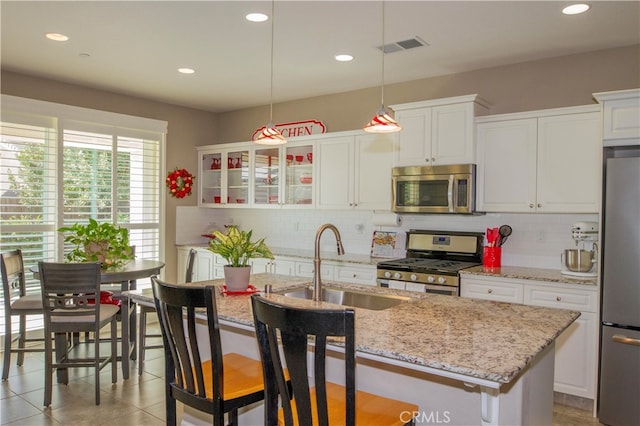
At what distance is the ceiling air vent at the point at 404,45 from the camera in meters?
3.58

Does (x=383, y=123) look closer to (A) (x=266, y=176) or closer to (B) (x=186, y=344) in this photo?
(B) (x=186, y=344)

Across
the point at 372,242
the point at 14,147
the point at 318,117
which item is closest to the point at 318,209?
the point at 372,242

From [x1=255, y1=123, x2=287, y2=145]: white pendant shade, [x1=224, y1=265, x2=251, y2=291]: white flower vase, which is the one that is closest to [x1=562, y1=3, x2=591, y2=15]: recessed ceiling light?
[x1=255, y1=123, x2=287, y2=145]: white pendant shade

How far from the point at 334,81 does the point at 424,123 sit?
1.11m

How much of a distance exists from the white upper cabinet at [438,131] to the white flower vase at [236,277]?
2.32 metres

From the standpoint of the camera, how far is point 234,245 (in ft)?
8.25

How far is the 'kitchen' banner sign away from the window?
5.18 ft

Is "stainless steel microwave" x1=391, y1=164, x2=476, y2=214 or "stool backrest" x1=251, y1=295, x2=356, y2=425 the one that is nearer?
"stool backrest" x1=251, y1=295, x2=356, y2=425

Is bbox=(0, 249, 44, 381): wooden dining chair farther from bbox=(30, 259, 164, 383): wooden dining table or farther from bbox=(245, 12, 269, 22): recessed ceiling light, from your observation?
bbox=(245, 12, 269, 22): recessed ceiling light

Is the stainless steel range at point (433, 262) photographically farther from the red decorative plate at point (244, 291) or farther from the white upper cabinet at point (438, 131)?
the red decorative plate at point (244, 291)

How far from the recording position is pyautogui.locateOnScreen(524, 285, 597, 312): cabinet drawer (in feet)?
10.8

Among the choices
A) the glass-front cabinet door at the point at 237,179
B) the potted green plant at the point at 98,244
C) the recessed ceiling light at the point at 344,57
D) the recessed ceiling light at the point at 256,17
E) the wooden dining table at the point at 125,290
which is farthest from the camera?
the glass-front cabinet door at the point at 237,179

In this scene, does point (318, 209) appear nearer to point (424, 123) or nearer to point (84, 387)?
point (424, 123)

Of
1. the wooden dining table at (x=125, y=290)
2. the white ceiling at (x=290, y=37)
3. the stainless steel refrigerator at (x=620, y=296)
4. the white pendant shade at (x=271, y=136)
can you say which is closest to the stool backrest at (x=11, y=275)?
the wooden dining table at (x=125, y=290)
